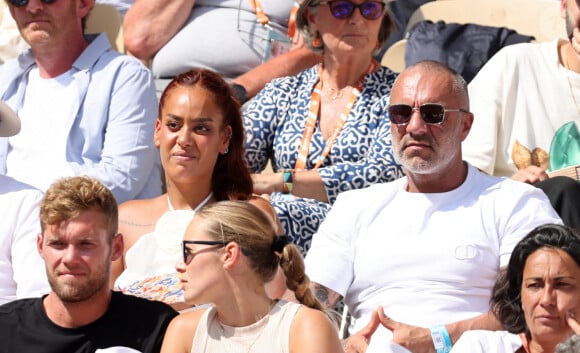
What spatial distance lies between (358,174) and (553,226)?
140 centimetres

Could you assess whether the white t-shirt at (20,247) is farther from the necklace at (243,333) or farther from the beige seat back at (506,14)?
the beige seat back at (506,14)

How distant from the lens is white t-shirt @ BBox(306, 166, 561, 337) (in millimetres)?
4473

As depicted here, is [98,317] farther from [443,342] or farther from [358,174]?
[358,174]

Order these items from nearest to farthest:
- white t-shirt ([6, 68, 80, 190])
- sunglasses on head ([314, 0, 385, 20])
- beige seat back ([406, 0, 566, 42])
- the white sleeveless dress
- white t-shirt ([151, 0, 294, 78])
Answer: the white sleeveless dress → sunglasses on head ([314, 0, 385, 20]) → white t-shirt ([6, 68, 80, 190]) → beige seat back ([406, 0, 566, 42]) → white t-shirt ([151, 0, 294, 78])

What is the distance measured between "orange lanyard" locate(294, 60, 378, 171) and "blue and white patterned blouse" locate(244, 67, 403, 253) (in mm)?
18

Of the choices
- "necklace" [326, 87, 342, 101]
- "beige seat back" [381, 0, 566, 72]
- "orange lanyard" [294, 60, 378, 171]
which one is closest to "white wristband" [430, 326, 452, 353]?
"orange lanyard" [294, 60, 378, 171]

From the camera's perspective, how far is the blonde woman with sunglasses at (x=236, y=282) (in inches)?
158

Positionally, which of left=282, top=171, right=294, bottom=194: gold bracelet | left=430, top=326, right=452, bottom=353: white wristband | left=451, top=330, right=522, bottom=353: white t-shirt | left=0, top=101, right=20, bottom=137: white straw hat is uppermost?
left=451, top=330, right=522, bottom=353: white t-shirt

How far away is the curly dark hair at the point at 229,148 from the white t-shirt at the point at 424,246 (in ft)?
1.52

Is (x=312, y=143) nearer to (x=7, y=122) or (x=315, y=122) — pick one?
(x=315, y=122)

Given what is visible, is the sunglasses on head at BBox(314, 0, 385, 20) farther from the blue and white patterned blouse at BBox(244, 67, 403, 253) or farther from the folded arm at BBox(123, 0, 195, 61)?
the folded arm at BBox(123, 0, 195, 61)

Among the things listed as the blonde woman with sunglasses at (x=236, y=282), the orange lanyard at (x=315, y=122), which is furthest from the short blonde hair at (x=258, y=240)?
the orange lanyard at (x=315, y=122)

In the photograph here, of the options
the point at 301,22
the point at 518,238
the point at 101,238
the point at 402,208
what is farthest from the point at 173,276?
the point at 301,22

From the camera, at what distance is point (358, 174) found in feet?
17.8
